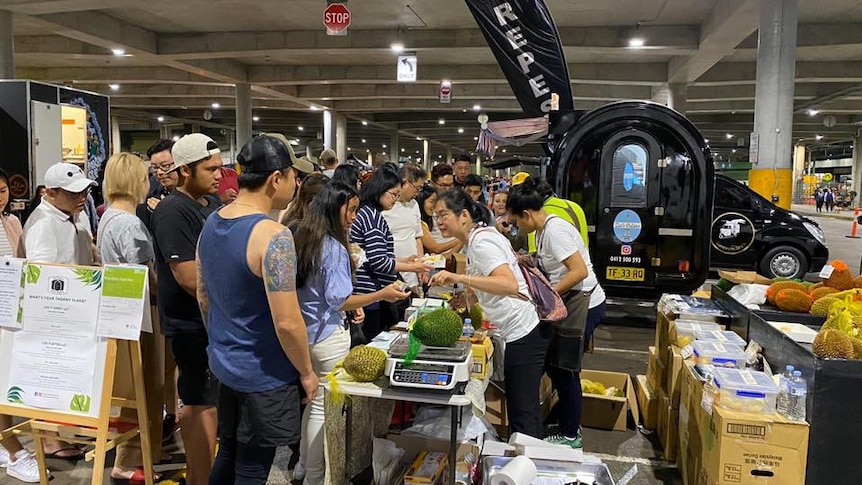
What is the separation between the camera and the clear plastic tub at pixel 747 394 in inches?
109

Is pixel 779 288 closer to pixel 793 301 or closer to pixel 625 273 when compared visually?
pixel 793 301

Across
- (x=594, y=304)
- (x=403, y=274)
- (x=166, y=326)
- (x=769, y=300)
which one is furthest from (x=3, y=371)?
(x=769, y=300)

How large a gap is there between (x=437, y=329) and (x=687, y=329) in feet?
6.91

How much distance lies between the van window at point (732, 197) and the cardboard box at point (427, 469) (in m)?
7.73

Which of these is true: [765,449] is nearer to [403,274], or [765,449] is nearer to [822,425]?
[822,425]

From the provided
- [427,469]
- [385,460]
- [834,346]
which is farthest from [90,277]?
[834,346]

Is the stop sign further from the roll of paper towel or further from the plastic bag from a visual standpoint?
the roll of paper towel

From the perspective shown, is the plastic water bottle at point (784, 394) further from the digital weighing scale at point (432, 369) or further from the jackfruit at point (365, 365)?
the jackfruit at point (365, 365)

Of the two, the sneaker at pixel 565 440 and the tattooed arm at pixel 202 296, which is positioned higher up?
the tattooed arm at pixel 202 296

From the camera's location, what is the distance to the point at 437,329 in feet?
8.85

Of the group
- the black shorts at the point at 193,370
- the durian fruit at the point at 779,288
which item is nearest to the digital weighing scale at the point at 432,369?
the black shorts at the point at 193,370

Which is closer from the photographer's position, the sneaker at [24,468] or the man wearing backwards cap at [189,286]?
the man wearing backwards cap at [189,286]

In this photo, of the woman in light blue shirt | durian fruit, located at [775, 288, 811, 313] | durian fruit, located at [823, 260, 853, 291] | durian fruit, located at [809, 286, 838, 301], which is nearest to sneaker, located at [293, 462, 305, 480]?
the woman in light blue shirt

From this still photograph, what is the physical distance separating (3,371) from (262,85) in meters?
16.4
